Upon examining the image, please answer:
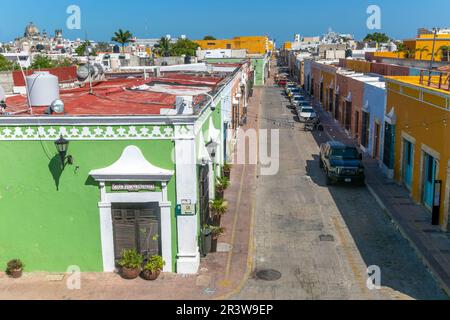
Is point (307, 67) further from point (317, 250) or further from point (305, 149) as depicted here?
point (317, 250)

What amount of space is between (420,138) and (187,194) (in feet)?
35.0

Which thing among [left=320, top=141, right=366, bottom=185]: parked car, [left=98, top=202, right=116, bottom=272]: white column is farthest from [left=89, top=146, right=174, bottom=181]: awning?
[left=320, top=141, right=366, bottom=185]: parked car

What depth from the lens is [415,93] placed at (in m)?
19.8

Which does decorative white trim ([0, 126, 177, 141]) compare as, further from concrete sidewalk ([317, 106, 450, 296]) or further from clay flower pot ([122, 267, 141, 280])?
concrete sidewalk ([317, 106, 450, 296])

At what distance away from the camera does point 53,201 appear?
13.3 m

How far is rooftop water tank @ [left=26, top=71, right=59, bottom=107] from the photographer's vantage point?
14857 millimetres

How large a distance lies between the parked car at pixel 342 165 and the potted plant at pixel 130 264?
11509 millimetres

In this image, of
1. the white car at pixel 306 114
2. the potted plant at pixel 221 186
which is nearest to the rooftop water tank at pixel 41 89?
the potted plant at pixel 221 186

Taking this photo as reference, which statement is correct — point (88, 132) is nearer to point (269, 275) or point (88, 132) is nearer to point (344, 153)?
point (269, 275)

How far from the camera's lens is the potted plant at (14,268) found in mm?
13305

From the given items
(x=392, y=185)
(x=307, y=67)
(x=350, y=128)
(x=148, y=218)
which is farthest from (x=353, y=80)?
(x=307, y=67)

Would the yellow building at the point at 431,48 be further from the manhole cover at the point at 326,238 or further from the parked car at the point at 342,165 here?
the manhole cover at the point at 326,238

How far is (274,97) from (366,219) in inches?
1774
